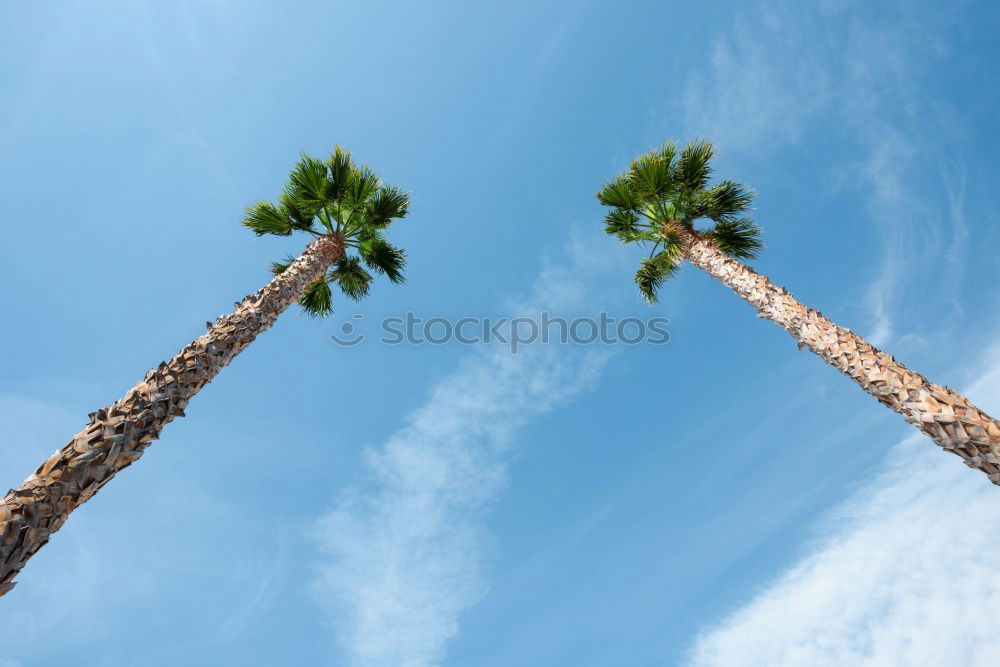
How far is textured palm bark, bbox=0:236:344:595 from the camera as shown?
3.38m

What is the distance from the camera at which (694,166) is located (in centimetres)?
1010

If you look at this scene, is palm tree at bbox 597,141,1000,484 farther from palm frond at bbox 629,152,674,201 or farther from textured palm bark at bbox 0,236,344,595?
textured palm bark at bbox 0,236,344,595

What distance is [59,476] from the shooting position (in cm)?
370

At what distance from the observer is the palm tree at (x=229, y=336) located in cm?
352

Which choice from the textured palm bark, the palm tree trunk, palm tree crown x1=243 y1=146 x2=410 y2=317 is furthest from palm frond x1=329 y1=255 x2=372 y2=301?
the palm tree trunk

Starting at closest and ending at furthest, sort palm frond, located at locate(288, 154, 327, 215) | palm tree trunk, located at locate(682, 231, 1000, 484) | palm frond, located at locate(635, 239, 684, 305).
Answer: palm tree trunk, located at locate(682, 231, 1000, 484)
palm frond, located at locate(288, 154, 327, 215)
palm frond, located at locate(635, 239, 684, 305)

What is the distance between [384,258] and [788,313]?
865 centimetres

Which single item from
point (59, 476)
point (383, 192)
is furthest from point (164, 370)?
point (383, 192)

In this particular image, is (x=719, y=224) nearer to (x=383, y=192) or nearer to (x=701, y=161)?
(x=701, y=161)

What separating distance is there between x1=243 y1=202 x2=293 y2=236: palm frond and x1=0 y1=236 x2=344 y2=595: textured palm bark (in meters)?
4.39

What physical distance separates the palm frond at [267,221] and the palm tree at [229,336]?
20 millimetres

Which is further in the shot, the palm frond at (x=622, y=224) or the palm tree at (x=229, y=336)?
the palm frond at (x=622, y=224)

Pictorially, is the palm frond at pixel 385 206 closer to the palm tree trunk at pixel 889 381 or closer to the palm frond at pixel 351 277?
the palm frond at pixel 351 277

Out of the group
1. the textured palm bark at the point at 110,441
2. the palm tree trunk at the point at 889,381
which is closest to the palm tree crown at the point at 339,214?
the textured palm bark at the point at 110,441
